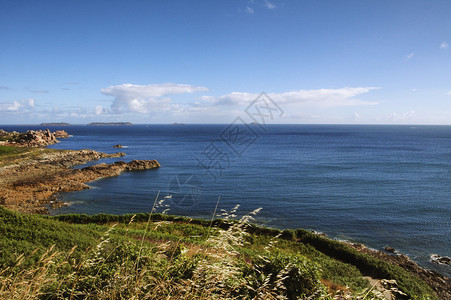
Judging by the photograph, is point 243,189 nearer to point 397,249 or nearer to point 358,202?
point 358,202

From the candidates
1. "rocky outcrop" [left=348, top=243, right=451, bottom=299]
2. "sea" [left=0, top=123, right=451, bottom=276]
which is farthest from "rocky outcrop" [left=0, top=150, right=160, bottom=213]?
"rocky outcrop" [left=348, top=243, right=451, bottom=299]

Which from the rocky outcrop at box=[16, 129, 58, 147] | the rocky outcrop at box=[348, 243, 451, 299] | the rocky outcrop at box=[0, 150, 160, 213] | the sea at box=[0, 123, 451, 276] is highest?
the rocky outcrop at box=[16, 129, 58, 147]

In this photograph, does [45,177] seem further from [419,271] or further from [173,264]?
[419,271]

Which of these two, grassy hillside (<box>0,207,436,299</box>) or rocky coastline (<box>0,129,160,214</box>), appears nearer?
grassy hillside (<box>0,207,436,299</box>)

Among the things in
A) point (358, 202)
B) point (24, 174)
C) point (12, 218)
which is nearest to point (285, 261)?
point (12, 218)

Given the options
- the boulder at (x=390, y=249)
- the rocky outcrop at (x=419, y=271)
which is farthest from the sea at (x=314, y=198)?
the rocky outcrop at (x=419, y=271)

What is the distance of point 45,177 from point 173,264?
46611 mm

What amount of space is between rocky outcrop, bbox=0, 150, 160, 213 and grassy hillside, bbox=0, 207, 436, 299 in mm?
13247

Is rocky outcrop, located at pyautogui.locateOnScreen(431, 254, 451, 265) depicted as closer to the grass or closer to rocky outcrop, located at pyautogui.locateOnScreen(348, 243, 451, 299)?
rocky outcrop, located at pyautogui.locateOnScreen(348, 243, 451, 299)

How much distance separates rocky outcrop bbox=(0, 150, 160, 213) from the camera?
103ft

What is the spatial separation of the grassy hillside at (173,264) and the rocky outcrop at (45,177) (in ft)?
43.5

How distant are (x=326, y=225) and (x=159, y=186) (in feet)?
86.2

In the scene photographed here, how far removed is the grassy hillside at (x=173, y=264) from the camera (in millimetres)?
3445

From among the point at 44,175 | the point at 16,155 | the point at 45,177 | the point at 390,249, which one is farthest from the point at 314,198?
the point at 16,155
